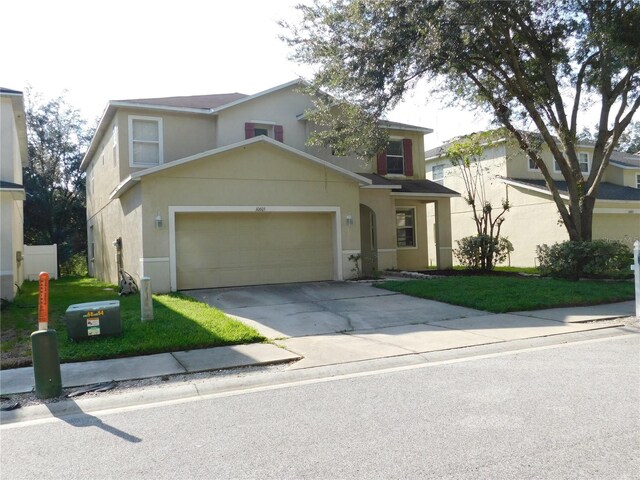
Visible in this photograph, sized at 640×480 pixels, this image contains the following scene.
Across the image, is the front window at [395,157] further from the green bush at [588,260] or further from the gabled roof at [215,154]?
the green bush at [588,260]

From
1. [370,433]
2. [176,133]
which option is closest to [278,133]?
[176,133]

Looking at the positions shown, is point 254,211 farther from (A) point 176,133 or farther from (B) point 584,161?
(B) point 584,161

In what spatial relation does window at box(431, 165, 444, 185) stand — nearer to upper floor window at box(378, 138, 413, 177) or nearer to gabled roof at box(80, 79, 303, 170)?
upper floor window at box(378, 138, 413, 177)

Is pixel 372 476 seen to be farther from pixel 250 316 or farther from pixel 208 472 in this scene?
pixel 250 316

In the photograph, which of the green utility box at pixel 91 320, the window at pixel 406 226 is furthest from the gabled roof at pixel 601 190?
the green utility box at pixel 91 320

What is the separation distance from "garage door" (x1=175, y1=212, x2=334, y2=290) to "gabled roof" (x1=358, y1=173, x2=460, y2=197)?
3144 millimetres

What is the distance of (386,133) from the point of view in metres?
15.9

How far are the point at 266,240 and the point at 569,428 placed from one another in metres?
11.9

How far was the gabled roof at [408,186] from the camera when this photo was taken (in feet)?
60.9

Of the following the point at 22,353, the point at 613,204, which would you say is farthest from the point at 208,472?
→ the point at 613,204

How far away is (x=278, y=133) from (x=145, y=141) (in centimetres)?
455

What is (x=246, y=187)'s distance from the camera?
15055mm

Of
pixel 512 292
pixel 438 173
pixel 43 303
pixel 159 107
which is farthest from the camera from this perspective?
pixel 438 173

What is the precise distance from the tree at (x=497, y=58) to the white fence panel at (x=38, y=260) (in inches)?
669
